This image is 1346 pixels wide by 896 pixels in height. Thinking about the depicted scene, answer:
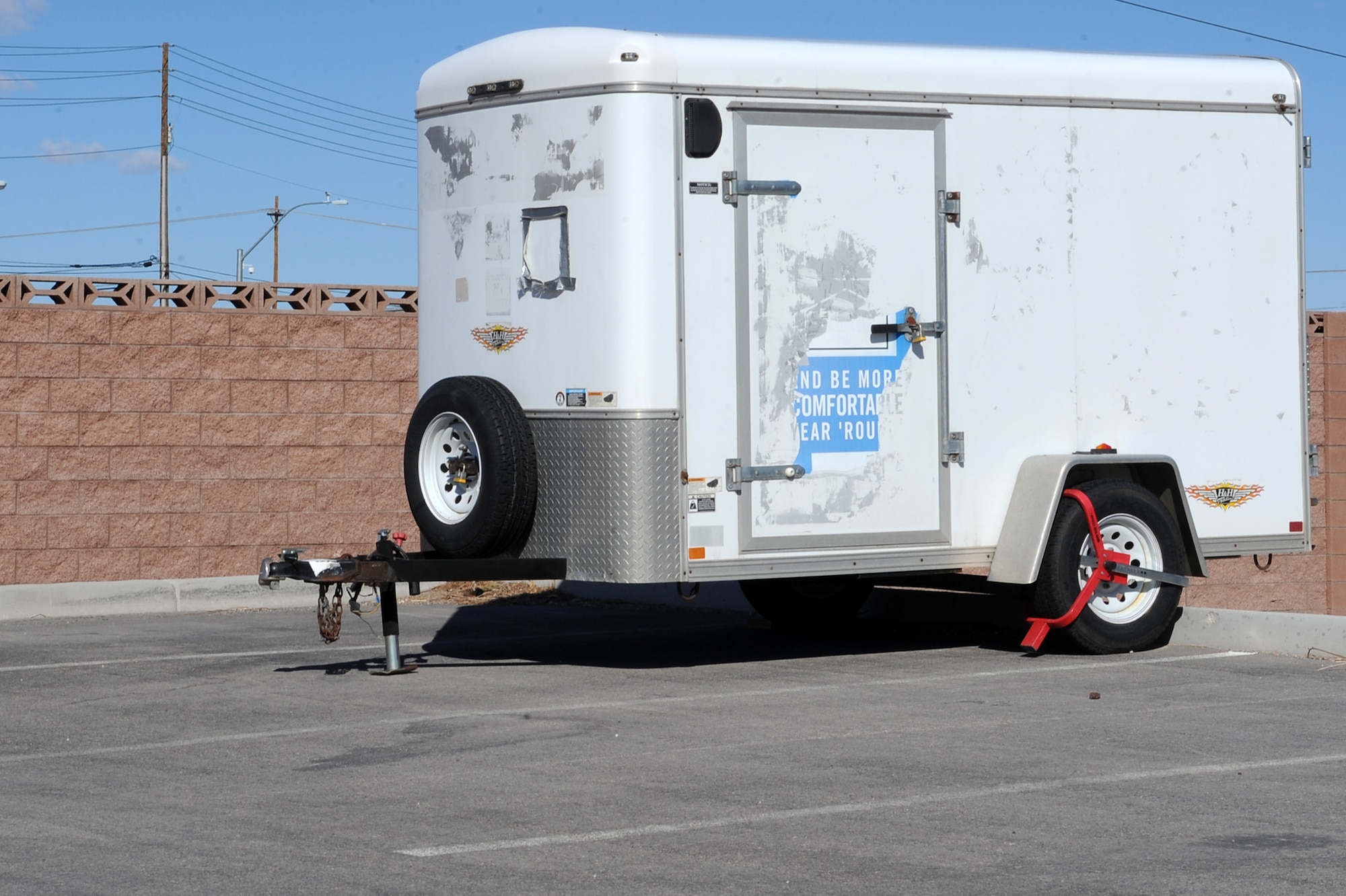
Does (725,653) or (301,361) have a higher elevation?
(301,361)

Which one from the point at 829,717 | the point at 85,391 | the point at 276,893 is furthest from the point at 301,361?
the point at 276,893

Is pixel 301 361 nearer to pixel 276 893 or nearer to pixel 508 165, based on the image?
pixel 508 165

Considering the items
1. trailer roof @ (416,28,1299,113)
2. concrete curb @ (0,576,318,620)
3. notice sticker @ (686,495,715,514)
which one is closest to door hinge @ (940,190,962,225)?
trailer roof @ (416,28,1299,113)

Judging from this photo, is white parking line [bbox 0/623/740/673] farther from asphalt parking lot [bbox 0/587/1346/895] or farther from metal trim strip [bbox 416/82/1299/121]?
metal trim strip [bbox 416/82/1299/121]

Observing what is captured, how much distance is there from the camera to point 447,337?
35.9ft

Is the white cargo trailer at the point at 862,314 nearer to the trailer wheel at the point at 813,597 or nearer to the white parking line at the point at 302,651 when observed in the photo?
the white parking line at the point at 302,651

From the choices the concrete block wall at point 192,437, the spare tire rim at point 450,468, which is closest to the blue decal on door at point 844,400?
the spare tire rim at point 450,468

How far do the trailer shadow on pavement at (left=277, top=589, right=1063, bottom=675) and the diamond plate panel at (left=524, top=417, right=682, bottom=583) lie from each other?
1267mm

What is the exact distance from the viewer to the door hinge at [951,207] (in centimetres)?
1080

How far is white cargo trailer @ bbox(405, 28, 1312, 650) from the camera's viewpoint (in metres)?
10.1

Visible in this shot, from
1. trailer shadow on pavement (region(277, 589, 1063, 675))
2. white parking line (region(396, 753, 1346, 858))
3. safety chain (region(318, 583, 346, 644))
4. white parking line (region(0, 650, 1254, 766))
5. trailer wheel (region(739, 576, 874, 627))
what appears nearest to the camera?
white parking line (region(396, 753, 1346, 858))

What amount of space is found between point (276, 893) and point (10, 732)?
3.80 meters

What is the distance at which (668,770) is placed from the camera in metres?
7.56

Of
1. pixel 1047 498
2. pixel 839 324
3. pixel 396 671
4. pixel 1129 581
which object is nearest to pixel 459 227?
pixel 839 324
